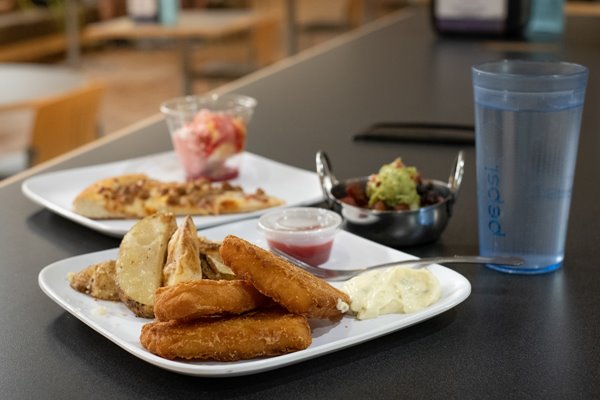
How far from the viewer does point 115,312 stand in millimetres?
883

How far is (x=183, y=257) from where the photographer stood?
850 millimetres

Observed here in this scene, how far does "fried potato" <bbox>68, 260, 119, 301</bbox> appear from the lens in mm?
908

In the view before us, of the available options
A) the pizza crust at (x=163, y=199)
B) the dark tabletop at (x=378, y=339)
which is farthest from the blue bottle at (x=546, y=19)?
the pizza crust at (x=163, y=199)

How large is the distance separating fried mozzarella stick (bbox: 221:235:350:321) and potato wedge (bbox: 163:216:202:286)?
48mm

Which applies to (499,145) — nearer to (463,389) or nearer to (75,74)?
(463,389)

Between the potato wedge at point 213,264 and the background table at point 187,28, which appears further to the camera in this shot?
the background table at point 187,28

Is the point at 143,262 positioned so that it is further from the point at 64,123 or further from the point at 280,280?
the point at 64,123

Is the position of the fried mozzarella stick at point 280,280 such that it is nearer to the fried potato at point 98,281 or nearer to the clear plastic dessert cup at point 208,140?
the fried potato at point 98,281

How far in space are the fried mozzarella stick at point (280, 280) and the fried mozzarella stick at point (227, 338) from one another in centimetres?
2

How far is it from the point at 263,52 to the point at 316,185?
538 centimetres

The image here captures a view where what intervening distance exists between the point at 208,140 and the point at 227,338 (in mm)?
700

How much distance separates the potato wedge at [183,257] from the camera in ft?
2.76

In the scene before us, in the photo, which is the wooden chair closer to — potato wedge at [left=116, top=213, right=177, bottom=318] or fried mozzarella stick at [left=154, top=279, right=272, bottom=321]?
potato wedge at [left=116, top=213, right=177, bottom=318]

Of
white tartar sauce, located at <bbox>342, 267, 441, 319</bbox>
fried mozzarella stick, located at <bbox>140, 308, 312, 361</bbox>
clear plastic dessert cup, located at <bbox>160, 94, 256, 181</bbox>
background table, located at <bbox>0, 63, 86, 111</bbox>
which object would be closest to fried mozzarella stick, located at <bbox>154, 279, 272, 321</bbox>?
fried mozzarella stick, located at <bbox>140, 308, 312, 361</bbox>
